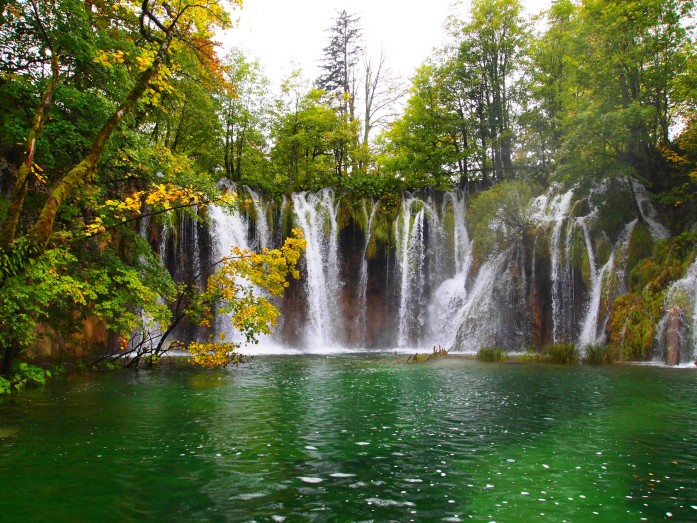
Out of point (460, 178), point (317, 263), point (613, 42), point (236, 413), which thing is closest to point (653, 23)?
point (613, 42)

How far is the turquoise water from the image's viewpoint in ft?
16.1

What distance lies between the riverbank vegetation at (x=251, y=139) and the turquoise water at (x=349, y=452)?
250cm

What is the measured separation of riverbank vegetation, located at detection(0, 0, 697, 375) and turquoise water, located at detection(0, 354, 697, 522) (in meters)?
2.50

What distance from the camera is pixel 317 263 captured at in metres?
27.9

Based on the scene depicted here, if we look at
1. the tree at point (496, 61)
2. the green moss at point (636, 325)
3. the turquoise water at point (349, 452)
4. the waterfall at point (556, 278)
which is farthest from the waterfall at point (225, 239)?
the green moss at point (636, 325)

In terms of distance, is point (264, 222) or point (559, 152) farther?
point (264, 222)

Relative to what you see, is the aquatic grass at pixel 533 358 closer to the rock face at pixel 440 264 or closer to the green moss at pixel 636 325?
the green moss at pixel 636 325

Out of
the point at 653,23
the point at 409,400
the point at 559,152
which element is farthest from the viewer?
the point at 559,152

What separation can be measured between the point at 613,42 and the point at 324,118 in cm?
1714

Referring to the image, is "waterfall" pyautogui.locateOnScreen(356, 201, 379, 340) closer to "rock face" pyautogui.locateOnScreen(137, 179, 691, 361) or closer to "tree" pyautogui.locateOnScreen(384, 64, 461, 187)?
"rock face" pyautogui.locateOnScreen(137, 179, 691, 361)

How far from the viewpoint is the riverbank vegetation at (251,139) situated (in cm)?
964

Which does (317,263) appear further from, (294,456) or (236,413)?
(294,456)

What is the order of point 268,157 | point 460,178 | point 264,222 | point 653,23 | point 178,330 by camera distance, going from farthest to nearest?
point 268,157
point 460,178
point 264,222
point 178,330
point 653,23

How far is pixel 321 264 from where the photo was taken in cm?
2798
